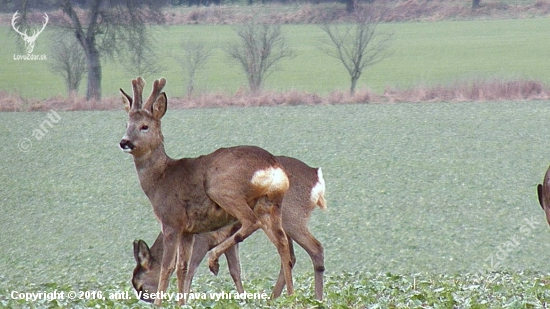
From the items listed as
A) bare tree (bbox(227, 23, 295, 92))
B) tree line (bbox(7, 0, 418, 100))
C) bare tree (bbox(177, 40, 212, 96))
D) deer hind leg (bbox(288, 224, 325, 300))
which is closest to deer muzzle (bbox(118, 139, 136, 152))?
deer hind leg (bbox(288, 224, 325, 300))

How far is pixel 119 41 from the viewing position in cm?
3822

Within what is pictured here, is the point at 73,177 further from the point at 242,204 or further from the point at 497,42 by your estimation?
the point at 497,42

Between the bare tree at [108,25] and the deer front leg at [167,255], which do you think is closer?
the deer front leg at [167,255]

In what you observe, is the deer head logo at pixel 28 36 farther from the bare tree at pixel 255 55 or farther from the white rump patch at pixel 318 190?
the white rump patch at pixel 318 190

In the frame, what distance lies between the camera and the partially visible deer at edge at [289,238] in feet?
29.9

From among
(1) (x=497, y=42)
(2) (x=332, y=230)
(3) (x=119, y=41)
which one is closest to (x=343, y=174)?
(2) (x=332, y=230)

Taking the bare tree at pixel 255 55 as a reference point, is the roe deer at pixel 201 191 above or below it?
above

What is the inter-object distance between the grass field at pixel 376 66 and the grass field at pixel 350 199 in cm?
1020

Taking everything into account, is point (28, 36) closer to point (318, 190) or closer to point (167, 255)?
point (318, 190)

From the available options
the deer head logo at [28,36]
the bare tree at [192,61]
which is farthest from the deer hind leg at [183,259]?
the bare tree at [192,61]

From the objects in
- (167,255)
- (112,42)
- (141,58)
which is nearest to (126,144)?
(167,255)

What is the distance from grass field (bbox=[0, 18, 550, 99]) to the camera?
1682 inches

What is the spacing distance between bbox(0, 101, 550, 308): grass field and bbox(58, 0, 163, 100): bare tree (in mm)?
7221

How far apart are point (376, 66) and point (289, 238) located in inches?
1772
